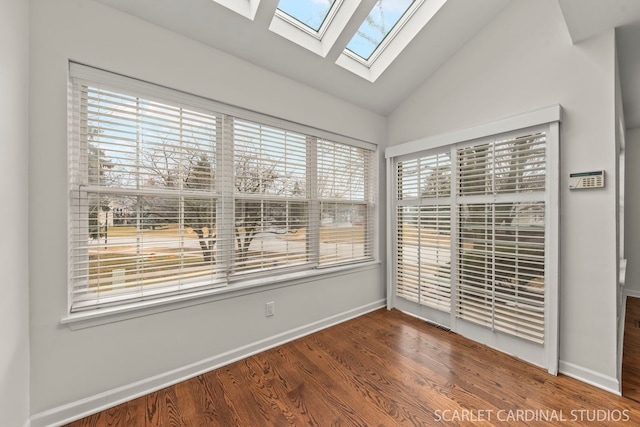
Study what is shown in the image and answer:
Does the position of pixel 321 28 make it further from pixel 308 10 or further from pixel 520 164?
pixel 520 164

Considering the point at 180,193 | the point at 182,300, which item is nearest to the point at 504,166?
the point at 180,193

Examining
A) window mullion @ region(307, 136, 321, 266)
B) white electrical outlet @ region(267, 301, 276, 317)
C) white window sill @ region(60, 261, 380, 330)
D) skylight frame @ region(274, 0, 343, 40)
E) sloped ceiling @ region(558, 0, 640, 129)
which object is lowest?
white electrical outlet @ region(267, 301, 276, 317)

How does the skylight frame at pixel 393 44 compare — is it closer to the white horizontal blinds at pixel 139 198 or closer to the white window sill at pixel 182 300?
the white horizontal blinds at pixel 139 198

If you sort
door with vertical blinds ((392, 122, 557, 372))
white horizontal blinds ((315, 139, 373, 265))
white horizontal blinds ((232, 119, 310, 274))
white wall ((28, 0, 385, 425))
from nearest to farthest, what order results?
white wall ((28, 0, 385, 425))
door with vertical blinds ((392, 122, 557, 372))
white horizontal blinds ((232, 119, 310, 274))
white horizontal blinds ((315, 139, 373, 265))

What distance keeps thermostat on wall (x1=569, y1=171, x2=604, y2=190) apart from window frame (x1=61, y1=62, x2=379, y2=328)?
180 cm

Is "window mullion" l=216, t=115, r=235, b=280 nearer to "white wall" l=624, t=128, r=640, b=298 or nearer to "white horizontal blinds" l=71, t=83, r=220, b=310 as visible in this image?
"white horizontal blinds" l=71, t=83, r=220, b=310

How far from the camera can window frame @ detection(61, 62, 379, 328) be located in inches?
65.2

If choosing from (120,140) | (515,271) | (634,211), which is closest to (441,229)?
(515,271)

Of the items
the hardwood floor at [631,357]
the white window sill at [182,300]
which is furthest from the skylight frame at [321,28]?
Answer: the hardwood floor at [631,357]

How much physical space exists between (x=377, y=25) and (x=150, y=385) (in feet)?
11.2

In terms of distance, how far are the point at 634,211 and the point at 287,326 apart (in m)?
4.97

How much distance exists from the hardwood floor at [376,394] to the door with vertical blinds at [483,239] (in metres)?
0.32

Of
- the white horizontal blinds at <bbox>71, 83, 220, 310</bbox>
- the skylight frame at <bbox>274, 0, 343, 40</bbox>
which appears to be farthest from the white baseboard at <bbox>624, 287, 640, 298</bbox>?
the white horizontal blinds at <bbox>71, 83, 220, 310</bbox>

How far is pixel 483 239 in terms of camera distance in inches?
97.0
